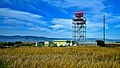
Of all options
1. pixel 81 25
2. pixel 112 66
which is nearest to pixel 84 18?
pixel 81 25

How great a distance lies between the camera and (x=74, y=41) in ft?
238

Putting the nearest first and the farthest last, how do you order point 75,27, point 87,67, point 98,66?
point 87,67 < point 98,66 < point 75,27

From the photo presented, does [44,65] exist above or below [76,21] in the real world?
below

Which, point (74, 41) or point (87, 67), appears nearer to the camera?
point (87, 67)

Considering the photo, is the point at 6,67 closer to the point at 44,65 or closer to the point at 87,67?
the point at 44,65

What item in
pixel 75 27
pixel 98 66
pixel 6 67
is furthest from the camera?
pixel 75 27

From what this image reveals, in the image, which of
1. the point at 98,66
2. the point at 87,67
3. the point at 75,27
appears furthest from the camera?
the point at 75,27

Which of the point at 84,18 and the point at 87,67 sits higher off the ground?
the point at 84,18

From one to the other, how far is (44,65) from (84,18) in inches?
2343

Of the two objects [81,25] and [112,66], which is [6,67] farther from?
[81,25]

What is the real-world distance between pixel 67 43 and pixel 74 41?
110 inches

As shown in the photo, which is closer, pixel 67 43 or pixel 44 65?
pixel 44 65

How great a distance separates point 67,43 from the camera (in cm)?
7119

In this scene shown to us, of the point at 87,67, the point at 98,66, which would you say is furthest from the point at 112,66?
the point at 87,67
